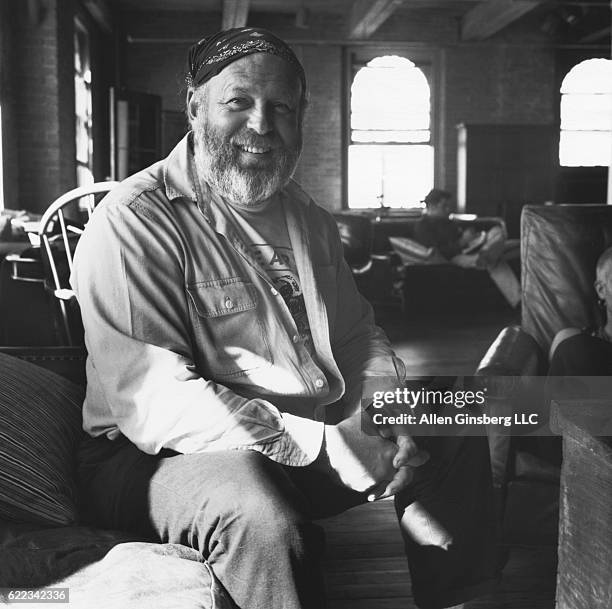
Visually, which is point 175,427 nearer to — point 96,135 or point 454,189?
point 96,135

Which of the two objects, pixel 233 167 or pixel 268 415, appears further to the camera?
pixel 233 167

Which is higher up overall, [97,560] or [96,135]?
[96,135]

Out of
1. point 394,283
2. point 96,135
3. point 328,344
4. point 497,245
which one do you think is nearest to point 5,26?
point 96,135

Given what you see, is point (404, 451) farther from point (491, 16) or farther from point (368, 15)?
point (491, 16)

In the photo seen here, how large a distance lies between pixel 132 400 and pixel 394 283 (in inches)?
277

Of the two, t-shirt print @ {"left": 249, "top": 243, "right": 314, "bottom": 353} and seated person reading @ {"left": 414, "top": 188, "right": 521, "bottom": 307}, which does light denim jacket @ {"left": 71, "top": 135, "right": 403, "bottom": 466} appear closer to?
t-shirt print @ {"left": 249, "top": 243, "right": 314, "bottom": 353}

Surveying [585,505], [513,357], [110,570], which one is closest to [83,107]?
[513,357]

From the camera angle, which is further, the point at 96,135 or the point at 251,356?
the point at 96,135

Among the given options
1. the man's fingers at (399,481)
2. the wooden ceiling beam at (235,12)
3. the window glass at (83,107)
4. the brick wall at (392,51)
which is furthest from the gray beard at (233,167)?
the brick wall at (392,51)

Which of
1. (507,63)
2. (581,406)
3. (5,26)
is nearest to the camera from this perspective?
(581,406)

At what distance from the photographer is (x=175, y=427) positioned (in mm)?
1347

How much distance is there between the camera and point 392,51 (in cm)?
1123

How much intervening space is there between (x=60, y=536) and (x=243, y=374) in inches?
15.7

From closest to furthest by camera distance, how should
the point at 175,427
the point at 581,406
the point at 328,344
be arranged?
the point at 581,406 → the point at 175,427 → the point at 328,344
